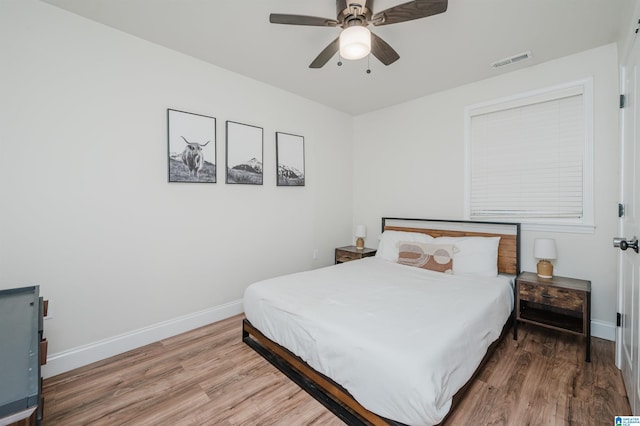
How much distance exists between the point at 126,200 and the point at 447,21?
3.04 metres

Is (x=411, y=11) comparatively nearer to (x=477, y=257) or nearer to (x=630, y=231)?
(x=630, y=231)

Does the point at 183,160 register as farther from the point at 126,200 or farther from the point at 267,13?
the point at 267,13

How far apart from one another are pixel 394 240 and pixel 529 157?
1701 millimetres

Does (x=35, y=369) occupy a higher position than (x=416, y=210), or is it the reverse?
(x=416, y=210)

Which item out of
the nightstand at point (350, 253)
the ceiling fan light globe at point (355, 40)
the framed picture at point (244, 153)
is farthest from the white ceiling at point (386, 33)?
the nightstand at point (350, 253)

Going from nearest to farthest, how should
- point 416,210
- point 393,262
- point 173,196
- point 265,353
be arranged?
point 265,353, point 173,196, point 393,262, point 416,210

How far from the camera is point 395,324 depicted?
5.76ft

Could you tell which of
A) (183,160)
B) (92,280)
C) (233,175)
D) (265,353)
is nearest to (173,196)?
(183,160)

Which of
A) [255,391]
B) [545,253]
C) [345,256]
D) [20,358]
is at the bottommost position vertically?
[255,391]

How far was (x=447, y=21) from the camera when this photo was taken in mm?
2236

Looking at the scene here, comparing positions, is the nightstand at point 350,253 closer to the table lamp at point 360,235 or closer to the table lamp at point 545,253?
the table lamp at point 360,235

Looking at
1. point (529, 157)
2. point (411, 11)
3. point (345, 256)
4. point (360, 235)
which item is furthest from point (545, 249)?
point (411, 11)

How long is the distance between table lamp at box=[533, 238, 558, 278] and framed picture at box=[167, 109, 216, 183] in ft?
10.8

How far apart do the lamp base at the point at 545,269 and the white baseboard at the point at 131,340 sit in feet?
10.3
